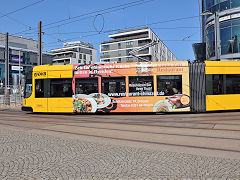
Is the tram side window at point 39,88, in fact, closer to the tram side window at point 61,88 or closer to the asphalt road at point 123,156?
the tram side window at point 61,88

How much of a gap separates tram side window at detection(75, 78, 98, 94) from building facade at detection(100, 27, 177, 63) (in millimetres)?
53605

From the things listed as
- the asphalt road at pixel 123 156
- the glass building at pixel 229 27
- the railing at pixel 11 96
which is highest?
the glass building at pixel 229 27

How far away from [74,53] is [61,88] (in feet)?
264

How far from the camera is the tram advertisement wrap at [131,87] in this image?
11.8m

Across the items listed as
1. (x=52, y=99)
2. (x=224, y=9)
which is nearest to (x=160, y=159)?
(x=52, y=99)

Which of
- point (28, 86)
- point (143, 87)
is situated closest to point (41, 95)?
point (28, 86)

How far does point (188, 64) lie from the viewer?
11.9 meters

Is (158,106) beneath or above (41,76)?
beneath

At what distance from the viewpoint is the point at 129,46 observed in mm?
70188

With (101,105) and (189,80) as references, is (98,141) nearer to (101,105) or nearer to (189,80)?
(101,105)

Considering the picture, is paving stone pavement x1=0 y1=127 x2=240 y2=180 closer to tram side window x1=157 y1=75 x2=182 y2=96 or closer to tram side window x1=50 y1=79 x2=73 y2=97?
tram side window x1=157 y1=75 x2=182 y2=96

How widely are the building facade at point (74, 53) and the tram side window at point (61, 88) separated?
2844 inches

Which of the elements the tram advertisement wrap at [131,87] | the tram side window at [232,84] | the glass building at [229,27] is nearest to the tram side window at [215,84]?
the tram side window at [232,84]

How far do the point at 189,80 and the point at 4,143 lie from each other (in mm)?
9158
